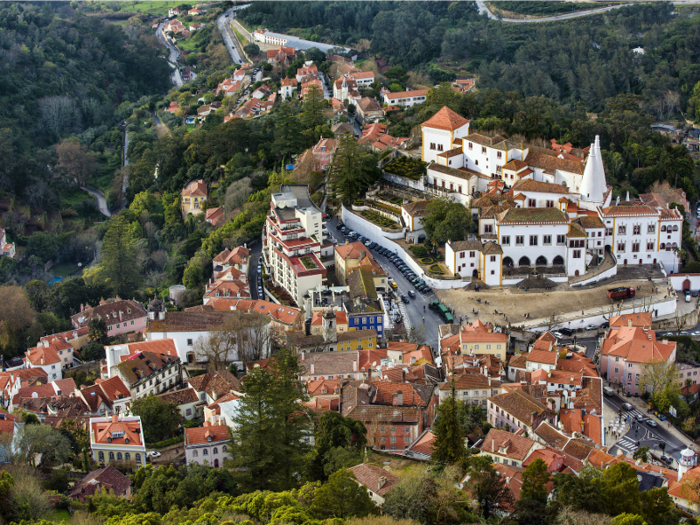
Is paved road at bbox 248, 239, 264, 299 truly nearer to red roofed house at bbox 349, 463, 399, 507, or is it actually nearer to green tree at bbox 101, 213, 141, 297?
green tree at bbox 101, 213, 141, 297

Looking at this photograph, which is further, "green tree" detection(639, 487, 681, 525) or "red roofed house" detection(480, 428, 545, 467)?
"red roofed house" detection(480, 428, 545, 467)

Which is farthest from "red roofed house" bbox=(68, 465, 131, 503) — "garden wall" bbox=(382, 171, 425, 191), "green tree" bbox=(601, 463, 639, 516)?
"garden wall" bbox=(382, 171, 425, 191)

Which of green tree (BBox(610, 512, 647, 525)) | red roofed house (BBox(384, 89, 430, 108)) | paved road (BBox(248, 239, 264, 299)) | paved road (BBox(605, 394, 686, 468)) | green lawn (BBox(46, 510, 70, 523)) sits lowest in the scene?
paved road (BBox(605, 394, 686, 468))

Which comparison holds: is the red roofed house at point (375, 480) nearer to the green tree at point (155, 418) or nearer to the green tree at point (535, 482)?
the green tree at point (535, 482)

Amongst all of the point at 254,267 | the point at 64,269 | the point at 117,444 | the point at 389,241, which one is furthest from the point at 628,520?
the point at 64,269

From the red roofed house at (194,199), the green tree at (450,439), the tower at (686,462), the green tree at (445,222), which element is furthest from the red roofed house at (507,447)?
the red roofed house at (194,199)
